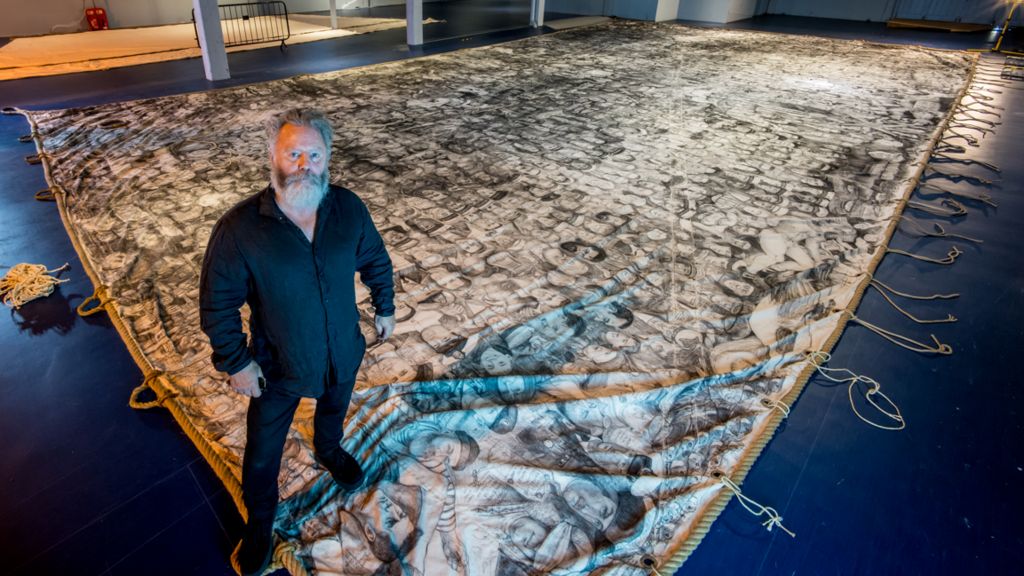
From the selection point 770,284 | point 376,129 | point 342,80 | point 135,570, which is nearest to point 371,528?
point 135,570

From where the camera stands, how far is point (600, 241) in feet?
9.18

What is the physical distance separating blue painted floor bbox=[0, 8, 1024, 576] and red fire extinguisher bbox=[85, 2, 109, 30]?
7978mm

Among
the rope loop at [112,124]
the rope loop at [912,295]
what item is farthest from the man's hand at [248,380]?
the rope loop at [112,124]

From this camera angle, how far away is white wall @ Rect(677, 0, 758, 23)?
458 inches

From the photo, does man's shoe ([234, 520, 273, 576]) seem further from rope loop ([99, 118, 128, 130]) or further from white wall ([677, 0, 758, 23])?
white wall ([677, 0, 758, 23])

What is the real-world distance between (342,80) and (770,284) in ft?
16.6

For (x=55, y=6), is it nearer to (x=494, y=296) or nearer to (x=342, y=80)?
(x=342, y=80)

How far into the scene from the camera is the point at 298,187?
1.08m

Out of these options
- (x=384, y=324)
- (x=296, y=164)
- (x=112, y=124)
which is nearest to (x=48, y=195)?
(x=112, y=124)

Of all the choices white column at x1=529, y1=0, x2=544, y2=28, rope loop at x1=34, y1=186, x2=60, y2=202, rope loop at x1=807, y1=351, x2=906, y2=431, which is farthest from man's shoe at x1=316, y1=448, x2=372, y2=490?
white column at x1=529, y1=0, x2=544, y2=28

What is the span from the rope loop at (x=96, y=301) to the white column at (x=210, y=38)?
4.28m

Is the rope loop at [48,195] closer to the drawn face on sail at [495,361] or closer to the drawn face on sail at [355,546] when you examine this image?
the drawn face on sail at [495,361]

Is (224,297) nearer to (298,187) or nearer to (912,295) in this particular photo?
(298,187)

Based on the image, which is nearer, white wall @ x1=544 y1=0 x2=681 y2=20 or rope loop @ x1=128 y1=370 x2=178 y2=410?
rope loop @ x1=128 y1=370 x2=178 y2=410
